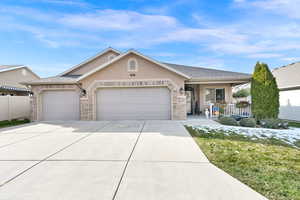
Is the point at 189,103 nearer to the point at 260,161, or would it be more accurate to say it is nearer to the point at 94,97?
the point at 94,97

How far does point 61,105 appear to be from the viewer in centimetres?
1113

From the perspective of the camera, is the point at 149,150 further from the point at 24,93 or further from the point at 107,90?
the point at 24,93

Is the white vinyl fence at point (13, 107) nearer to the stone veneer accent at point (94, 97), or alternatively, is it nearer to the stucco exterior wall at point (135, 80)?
the stone veneer accent at point (94, 97)

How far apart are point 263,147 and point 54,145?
737 cm

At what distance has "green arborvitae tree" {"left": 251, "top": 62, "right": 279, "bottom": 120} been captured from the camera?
9.20 meters

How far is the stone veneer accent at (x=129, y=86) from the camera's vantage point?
10344 millimetres

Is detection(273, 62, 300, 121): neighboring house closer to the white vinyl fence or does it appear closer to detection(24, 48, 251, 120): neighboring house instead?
detection(24, 48, 251, 120): neighboring house

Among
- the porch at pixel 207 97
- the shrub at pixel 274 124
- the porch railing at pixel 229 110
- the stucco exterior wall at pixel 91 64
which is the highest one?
the stucco exterior wall at pixel 91 64

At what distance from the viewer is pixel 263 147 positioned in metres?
4.96

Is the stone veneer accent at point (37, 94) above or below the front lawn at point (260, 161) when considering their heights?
above

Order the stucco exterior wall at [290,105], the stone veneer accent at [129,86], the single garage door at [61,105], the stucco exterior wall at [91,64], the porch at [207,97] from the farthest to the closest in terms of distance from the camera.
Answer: the stucco exterior wall at [91,64] < the porch at [207,97] < the stucco exterior wall at [290,105] < the single garage door at [61,105] < the stone veneer accent at [129,86]

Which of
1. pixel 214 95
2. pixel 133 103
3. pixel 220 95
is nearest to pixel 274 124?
pixel 220 95

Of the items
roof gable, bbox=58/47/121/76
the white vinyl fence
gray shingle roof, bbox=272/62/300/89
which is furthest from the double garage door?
gray shingle roof, bbox=272/62/300/89

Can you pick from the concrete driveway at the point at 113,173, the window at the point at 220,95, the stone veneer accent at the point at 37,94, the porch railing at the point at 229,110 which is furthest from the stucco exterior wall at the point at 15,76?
the window at the point at 220,95
